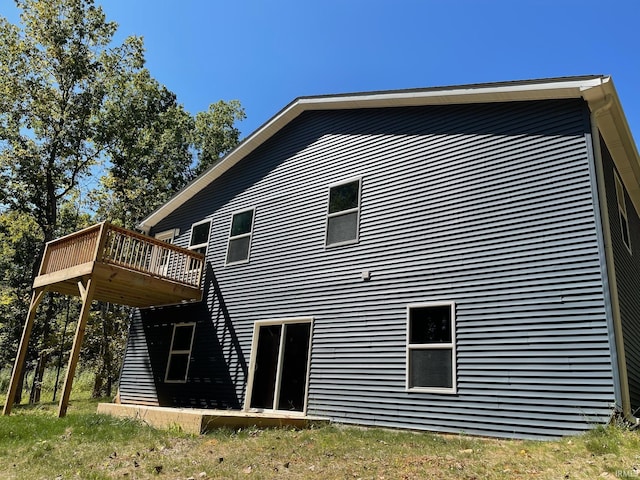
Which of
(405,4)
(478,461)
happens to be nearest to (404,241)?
(478,461)

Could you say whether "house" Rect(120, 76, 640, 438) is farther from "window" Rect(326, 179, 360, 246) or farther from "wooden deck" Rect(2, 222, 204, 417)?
"wooden deck" Rect(2, 222, 204, 417)

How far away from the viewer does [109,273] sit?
32.0 feet

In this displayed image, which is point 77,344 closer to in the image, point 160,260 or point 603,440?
point 160,260

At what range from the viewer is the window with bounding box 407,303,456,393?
708cm

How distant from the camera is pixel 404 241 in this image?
834 centimetres

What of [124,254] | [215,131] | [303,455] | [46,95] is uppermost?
[215,131]

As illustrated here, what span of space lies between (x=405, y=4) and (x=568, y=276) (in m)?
7.65

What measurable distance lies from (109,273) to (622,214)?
10.4 meters

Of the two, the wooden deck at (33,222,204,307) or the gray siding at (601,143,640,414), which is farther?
the wooden deck at (33,222,204,307)

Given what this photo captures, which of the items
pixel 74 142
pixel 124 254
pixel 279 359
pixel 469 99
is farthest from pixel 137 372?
pixel 74 142

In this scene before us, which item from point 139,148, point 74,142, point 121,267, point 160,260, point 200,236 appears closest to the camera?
point 121,267

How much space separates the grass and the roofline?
4.83 meters

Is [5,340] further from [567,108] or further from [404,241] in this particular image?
[567,108]

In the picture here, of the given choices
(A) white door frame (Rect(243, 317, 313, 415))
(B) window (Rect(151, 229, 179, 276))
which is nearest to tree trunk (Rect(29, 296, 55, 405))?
(B) window (Rect(151, 229, 179, 276))
